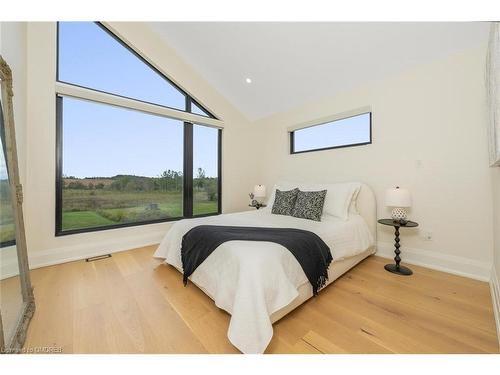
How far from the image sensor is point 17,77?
2000 mm

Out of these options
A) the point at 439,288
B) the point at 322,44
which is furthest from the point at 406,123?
the point at 439,288

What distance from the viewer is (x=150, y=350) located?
1189 mm

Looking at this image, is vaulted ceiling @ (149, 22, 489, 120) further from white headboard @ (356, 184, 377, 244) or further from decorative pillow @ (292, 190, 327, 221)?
decorative pillow @ (292, 190, 327, 221)

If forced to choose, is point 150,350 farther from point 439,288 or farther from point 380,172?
point 380,172

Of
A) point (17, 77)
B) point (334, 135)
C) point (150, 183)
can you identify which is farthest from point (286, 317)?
point (17, 77)

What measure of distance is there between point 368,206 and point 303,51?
2244mm

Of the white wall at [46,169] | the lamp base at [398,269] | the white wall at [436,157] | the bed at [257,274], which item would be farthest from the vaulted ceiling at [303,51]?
the lamp base at [398,269]

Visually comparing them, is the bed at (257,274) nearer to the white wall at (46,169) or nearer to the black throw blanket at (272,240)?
the black throw blanket at (272,240)

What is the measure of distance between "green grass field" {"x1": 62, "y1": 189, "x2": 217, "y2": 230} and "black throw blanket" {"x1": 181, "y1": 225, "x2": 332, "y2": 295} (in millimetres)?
1716

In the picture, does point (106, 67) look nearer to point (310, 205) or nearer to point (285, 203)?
point (285, 203)

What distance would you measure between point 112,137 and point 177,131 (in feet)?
3.24

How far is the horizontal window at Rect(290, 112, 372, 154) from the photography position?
9.75 ft

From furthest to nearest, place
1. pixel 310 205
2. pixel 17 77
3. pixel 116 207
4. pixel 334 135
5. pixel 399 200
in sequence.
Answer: pixel 334 135 < pixel 116 207 < pixel 310 205 < pixel 399 200 < pixel 17 77

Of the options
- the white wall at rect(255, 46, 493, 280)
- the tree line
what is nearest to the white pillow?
the white wall at rect(255, 46, 493, 280)
